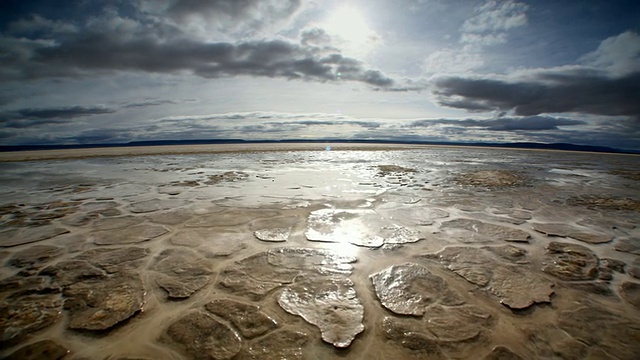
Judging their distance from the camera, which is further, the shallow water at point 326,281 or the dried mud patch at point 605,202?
the dried mud patch at point 605,202

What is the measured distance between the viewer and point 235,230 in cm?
432

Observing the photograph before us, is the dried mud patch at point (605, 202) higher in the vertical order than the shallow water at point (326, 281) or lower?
higher

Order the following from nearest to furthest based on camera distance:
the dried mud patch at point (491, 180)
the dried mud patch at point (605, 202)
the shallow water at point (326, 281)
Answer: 1. the shallow water at point (326, 281)
2. the dried mud patch at point (605, 202)
3. the dried mud patch at point (491, 180)

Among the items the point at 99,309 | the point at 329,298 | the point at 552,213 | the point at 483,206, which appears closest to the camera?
the point at 99,309

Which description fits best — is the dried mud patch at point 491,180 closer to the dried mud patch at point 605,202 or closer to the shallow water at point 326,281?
the dried mud patch at point 605,202

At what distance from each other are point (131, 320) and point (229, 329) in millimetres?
Answer: 861

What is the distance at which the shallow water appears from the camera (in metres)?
2.01

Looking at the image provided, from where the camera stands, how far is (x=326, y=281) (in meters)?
2.83

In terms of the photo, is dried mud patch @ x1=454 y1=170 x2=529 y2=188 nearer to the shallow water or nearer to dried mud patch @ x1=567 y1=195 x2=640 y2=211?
dried mud patch @ x1=567 y1=195 x2=640 y2=211

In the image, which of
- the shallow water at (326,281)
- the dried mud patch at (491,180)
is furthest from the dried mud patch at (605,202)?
the dried mud patch at (491,180)

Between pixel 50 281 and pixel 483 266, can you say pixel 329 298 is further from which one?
pixel 50 281

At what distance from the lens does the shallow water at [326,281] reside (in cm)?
201

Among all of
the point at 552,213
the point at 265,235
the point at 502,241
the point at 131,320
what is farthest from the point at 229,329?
the point at 552,213

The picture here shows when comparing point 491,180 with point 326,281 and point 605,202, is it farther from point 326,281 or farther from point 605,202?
point 326,281
